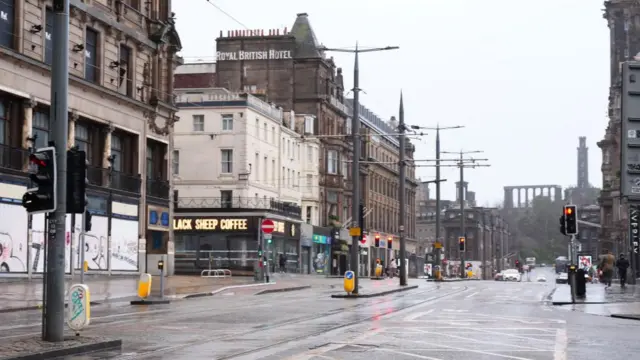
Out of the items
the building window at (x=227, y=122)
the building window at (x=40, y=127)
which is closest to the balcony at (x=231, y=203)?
the building window at (x=227, y=122)

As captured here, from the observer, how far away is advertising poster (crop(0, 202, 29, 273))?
41.4 meters

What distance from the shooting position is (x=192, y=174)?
2965 inches

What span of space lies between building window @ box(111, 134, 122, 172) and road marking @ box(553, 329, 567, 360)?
116 ft

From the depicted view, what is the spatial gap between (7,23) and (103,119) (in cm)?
872

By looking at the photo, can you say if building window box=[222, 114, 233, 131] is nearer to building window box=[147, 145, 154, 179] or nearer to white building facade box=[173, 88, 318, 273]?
white building facade box=[173, 88, 318, 273]

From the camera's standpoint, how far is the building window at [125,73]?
52.1 m

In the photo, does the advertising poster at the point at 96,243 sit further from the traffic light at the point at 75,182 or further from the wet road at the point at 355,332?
the traffic light at the point at 75,182

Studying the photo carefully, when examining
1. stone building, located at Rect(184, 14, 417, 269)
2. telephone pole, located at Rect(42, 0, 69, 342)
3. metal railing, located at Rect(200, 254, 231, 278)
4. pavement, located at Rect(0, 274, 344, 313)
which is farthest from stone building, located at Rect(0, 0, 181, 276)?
stone building, located at Rect(184, 14, 417, 269)

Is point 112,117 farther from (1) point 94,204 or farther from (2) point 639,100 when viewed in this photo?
(2) point 639,100

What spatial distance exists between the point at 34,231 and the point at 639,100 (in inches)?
1085

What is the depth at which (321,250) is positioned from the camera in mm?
90875

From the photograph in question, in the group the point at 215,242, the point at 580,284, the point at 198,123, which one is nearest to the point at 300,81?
the point at 198,123

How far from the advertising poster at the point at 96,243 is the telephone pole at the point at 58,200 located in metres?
32.0

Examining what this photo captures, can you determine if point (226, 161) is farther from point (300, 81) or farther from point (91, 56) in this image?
point (91, 56)
